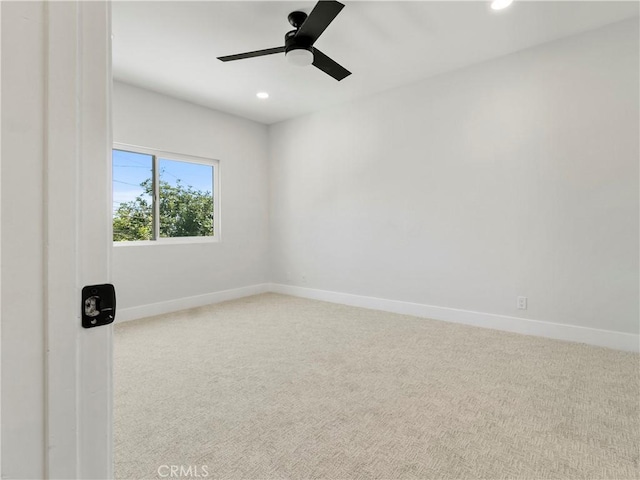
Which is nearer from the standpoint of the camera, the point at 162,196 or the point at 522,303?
the point at 522,303

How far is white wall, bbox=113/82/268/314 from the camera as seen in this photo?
144 inches

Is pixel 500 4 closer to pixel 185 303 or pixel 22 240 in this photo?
pixel 22 240

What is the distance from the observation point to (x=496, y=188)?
325 centimetres

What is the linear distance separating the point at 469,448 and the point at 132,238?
3.82 m

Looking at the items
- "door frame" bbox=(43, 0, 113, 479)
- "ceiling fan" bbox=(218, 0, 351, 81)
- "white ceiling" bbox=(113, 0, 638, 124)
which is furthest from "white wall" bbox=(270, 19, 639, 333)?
"door frame" bbox=(43, 0, 113, 479)

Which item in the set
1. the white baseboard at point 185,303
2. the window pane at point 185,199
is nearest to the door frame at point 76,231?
the white baseboard at point 185,303

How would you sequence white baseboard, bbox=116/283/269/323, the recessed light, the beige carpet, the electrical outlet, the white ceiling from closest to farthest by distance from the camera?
the beige carpet
the recessed light
the white ceiling
the electrical outlet
white baseboard, bbox=116/283/269/323

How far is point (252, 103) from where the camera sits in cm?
427

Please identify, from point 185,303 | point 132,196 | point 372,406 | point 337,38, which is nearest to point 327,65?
point 337,38

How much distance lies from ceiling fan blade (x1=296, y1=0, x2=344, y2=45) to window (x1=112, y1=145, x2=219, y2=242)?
2560mm

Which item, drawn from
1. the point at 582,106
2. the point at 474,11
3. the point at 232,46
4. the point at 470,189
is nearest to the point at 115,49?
the point at 232,46

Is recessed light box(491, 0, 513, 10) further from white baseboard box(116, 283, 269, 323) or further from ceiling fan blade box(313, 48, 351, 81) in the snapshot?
white baseboard box(116, 283, 269, 323)

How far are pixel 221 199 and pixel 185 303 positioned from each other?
1503mm

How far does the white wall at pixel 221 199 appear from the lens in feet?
12.0
